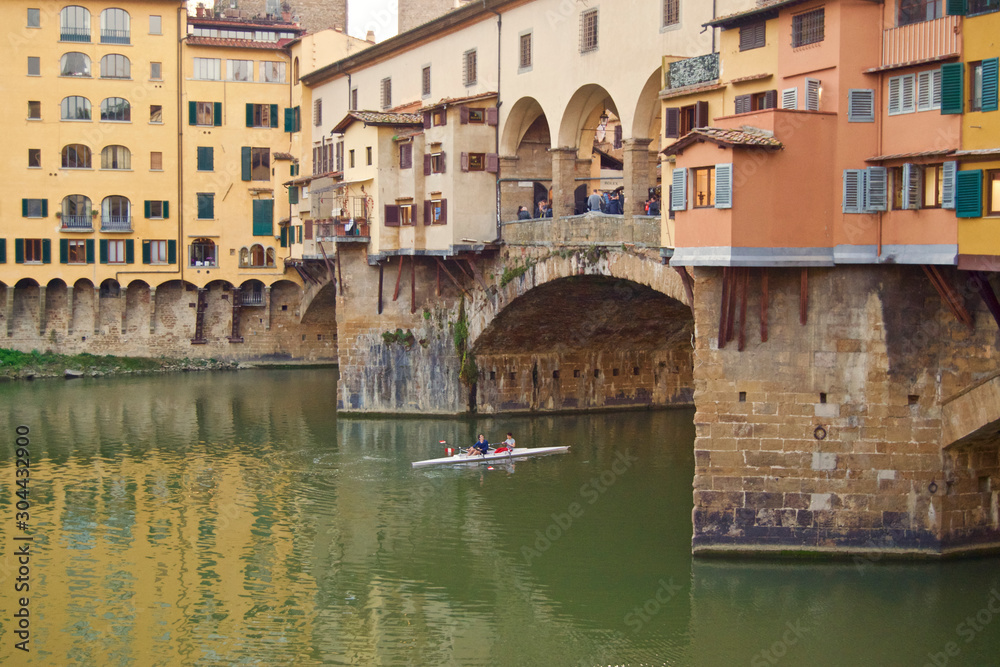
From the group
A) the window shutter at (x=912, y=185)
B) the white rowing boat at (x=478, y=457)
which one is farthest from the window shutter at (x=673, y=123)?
the white rowing boat at (x=478, y=457)

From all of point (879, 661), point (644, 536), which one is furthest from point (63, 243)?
point (879, 661)

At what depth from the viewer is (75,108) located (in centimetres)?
6075

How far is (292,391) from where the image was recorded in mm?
53969

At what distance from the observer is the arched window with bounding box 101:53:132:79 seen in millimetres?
60953

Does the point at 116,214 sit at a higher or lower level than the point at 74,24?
lower

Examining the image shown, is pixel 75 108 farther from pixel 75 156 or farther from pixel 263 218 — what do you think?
pixel 263 218

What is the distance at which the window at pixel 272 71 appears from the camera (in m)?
62.8

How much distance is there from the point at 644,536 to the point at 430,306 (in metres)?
19.2

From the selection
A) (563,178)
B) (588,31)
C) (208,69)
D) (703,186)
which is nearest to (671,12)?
(588,31)

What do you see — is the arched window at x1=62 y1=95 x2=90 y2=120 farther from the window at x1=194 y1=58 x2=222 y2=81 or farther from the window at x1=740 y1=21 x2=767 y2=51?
the window at x1=740 y1=21 x2=767 y2=51

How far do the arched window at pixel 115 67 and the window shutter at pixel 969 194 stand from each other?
159 feet

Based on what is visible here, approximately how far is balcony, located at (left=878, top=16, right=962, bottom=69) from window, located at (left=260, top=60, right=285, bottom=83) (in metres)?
44.5

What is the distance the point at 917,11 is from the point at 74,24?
48140 mm

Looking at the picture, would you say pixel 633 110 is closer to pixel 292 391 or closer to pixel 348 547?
pixel 348 547
